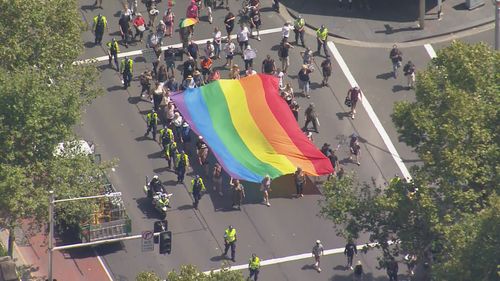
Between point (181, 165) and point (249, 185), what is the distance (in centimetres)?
306

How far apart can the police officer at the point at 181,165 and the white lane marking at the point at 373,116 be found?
931cm

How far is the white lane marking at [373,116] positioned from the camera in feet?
274

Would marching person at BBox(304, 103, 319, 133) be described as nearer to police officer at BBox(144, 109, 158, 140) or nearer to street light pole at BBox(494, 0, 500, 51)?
police officer at BBox(144, 109, 158, 140)

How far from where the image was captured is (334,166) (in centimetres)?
8188

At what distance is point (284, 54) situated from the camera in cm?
8800

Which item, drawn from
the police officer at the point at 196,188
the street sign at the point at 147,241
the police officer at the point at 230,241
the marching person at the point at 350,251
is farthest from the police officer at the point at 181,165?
the marching person at the point at 350,251

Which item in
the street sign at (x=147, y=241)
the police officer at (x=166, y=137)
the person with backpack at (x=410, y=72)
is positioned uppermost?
the person with backpack at (x=410, y=72)

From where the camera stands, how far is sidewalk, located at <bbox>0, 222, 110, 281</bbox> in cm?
7600

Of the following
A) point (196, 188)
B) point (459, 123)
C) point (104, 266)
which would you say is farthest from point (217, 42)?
point (459, 123)

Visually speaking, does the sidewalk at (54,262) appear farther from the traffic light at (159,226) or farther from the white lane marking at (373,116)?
the white lane marking at (373,116)

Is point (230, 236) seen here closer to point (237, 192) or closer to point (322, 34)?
point (237, 192)

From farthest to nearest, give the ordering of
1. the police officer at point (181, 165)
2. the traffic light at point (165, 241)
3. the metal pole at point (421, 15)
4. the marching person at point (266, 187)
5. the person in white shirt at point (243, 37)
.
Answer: the metal pole at point (421, 15), the person in white shirt at point (243, 37), the police officer at point (181, 165), the marching person at point (266, 187), the traffic light at point (165, 241)

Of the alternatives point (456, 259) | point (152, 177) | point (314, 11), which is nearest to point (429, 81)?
point (456, 259)

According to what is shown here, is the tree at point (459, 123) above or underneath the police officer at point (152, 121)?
above
